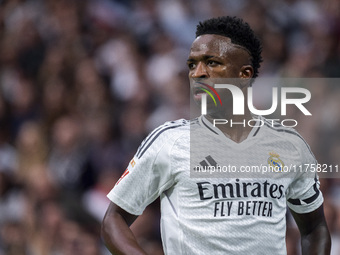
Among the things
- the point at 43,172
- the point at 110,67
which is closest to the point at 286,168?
the point at 43,172

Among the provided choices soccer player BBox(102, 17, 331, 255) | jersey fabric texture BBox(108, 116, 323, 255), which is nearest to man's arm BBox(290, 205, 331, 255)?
soccer player BBox(102, 17, 331, 255)

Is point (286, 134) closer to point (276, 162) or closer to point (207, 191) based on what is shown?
point (276, 162)

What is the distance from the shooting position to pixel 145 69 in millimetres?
7020

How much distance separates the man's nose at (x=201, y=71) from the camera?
296 cm

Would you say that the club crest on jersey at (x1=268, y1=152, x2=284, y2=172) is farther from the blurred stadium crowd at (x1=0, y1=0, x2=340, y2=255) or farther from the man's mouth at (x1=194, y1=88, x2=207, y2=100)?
the blurred stadium crowd at (x1=0, y1=0, x2=340, y2=255)

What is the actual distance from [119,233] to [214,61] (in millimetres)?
917

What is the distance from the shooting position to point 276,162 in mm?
3059

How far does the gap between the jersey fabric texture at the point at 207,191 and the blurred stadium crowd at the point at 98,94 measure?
218 centimetres

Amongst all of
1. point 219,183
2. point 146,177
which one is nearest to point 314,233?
point 219,183

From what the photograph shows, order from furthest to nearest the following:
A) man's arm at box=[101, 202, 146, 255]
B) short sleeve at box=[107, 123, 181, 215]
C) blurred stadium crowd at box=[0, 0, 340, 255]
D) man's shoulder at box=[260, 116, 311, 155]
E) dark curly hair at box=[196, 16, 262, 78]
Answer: blurred stadium crowd at box=[0, 0, 340, 255] → man's shoulder at box=[260, 116, 311, 155] → dark curly hair at box=[196, 16, 262, 78] → short sleeve at box=[107, 123, 181, 215] → man's arm at box=[101, 202, 146, 255]

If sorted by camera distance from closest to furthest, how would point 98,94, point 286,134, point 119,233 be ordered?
point 119,233, point 286,134, point 98,94

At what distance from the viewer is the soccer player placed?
283 cm

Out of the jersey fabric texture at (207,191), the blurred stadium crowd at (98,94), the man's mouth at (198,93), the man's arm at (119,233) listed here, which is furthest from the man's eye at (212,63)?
the blurred stadium crowd at (98,94)

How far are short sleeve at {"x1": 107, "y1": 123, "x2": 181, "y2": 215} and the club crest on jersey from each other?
1.66 ft
